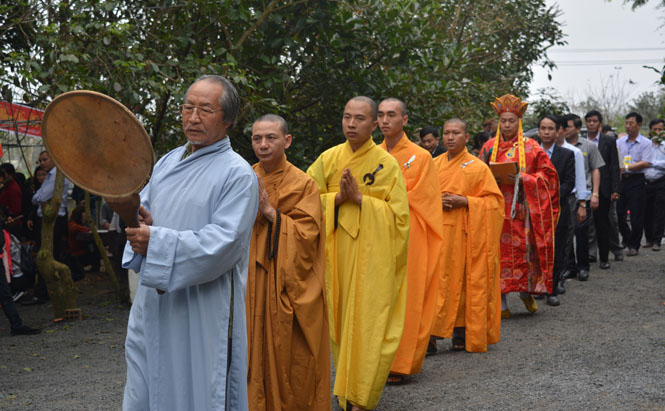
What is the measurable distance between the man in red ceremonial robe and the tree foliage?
149 cm

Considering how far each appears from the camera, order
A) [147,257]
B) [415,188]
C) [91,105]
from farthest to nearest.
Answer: [415,188] → [147,257] → [91,105]

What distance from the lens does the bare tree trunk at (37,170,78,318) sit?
8.02m

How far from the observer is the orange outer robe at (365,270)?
4.79 m

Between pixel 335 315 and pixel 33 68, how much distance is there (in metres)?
3.59

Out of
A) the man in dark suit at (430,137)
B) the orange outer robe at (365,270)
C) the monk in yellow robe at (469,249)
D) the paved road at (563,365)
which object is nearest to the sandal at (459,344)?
the monk in yellow robe at (469,249)

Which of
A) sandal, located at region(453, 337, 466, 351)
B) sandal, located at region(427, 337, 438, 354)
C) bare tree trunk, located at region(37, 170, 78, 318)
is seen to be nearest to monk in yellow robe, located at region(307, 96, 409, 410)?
sandal, located at region(427, 337, 438, 354)

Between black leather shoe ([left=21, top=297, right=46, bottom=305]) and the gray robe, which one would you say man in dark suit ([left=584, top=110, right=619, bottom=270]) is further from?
the gray robe

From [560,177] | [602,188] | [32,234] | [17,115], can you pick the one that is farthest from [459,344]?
[32,234]

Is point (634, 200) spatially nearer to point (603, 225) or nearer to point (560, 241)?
point (603, 225)

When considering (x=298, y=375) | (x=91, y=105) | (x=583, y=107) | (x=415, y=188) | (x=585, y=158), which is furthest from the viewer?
(x=583, y=107)

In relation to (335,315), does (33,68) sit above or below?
above

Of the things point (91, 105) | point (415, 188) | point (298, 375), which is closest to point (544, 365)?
point (415, 188)

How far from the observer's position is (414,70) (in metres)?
8.75

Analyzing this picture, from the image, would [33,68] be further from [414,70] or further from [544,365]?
[544,365]
